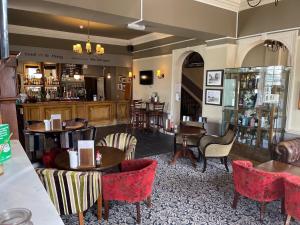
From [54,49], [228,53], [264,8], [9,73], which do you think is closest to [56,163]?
[9,73]

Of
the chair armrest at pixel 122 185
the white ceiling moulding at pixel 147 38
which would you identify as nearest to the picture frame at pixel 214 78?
the white ceiling moulding at pixel 147 38

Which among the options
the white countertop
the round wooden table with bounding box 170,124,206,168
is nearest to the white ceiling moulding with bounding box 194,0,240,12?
→ the round wooden table with bounding box 170,124,206,168

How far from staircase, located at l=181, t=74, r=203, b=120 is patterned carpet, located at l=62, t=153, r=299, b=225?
5.51 metres

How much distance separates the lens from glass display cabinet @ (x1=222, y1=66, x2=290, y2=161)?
4730 mm

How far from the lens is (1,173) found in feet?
4.36

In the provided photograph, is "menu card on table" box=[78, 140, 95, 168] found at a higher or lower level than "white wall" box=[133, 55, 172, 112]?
lower

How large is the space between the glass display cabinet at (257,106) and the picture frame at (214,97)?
27cm

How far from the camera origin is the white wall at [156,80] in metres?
7.81

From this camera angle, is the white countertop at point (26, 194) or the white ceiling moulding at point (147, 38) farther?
the white ceiling moulding at point (147, 38)

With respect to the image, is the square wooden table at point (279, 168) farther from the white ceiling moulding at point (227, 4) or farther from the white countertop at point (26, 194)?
the white ceiling moulding at point (227, 4)

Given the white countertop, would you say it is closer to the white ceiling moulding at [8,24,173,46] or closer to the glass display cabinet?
the glass display cabinet

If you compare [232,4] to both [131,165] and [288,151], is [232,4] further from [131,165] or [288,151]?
[131,165]

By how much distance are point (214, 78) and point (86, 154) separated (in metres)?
4.24

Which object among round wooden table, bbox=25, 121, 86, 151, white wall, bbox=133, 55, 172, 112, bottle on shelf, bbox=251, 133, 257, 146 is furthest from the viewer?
white wall, bbox=133, 55, 172, 112
